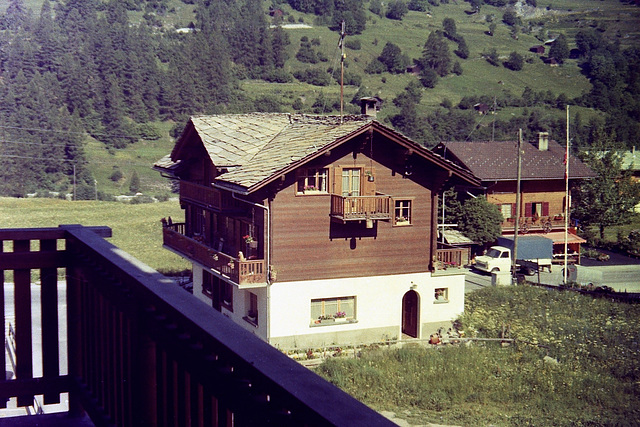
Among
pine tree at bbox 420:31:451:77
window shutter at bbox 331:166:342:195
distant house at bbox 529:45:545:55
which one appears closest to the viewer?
window shutter at bbox 331:166:342:195

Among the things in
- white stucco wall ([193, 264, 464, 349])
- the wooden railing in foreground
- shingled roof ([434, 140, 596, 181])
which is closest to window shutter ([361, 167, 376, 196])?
white stucco wall ([193, 264, 464, 349])

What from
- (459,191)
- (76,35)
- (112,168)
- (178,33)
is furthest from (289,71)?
(459,191)

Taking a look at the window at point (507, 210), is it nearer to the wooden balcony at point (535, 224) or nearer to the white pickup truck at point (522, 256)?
the wooden balcony at point (535, 224)

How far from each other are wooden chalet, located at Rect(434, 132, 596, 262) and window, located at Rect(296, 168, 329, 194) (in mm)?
19014

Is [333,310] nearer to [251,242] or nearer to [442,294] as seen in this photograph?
[251,242]

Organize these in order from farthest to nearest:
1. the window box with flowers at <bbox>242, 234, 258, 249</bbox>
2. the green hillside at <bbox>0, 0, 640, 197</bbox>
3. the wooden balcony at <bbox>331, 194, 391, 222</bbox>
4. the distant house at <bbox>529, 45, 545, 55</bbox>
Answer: the distant house at <bbox>529, 45, 545, 55</bbox> → the green hillside at <bbox>0, 0, 640, 197</bbox> → the window box with flowers at <bbox>242, 234, 258, 249</bbox> → the wooden balcony at <bbox>331, 194, 391, 222</bbox>

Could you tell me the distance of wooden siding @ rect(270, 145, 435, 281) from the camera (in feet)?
68.6

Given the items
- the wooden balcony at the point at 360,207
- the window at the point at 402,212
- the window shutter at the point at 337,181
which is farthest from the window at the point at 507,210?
the window shutter at the point at 337,181

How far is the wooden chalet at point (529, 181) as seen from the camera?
39.6 m

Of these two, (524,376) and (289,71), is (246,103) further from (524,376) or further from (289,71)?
(524,376)

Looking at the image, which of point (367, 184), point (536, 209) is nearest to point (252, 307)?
point (367, 184)

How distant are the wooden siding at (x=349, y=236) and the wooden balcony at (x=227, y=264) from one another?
522mm

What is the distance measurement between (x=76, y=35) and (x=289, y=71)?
1108 inches

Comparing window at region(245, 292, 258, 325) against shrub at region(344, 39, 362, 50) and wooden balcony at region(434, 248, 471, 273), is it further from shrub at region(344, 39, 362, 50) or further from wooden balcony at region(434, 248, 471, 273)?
shrub at region(344, 39, 362, 50)
